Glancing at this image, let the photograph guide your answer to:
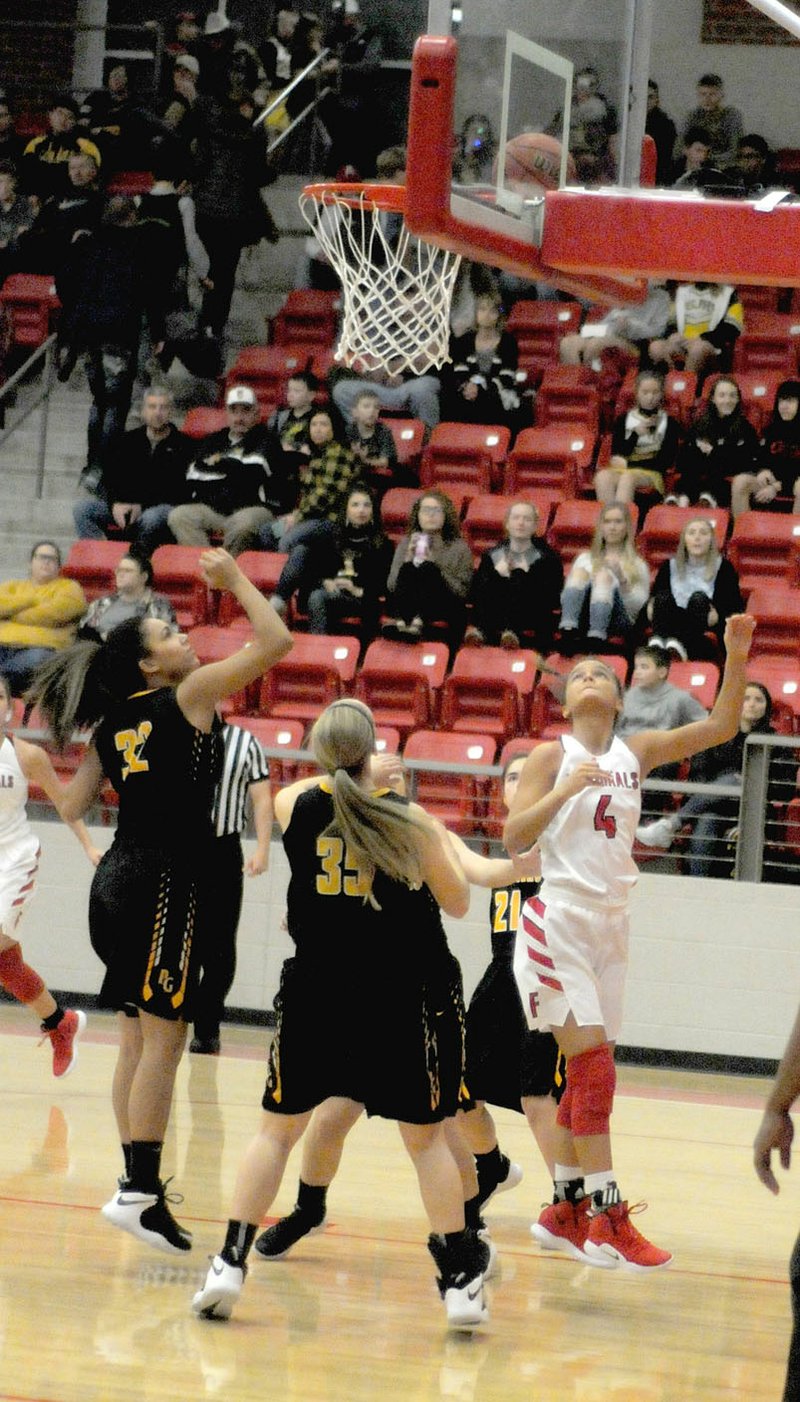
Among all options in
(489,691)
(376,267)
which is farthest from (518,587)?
(376,267)

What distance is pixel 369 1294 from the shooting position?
5719 mm

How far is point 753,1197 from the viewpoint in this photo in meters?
7.44

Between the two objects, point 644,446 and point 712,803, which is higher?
point 644,446

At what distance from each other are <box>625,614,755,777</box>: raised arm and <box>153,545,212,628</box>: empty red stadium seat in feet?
22.1

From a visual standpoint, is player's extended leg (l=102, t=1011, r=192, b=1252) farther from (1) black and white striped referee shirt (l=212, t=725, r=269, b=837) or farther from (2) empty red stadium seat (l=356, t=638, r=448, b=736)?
(2) empty red stadium seat (l=356, t=638, r=448, b=736)

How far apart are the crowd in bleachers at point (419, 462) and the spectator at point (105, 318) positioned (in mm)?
20

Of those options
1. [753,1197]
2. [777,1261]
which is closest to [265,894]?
[753,1197]

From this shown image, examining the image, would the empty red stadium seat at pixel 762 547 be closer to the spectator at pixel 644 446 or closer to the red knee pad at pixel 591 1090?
the spectator at pixel 644 446

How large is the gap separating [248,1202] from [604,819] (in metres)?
1.69

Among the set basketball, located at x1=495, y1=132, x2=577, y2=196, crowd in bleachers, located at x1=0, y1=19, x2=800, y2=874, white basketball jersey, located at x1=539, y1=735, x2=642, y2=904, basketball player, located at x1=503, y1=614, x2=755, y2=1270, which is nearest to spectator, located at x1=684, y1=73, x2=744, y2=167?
crowd in bleachers, located at x1=0, y1=19, x2=800, y2=874

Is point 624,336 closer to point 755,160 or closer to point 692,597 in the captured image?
point 755,160

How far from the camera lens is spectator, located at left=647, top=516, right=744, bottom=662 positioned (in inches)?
439

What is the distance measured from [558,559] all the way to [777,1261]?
19.4ft

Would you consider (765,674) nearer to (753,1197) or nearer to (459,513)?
(459,513)
